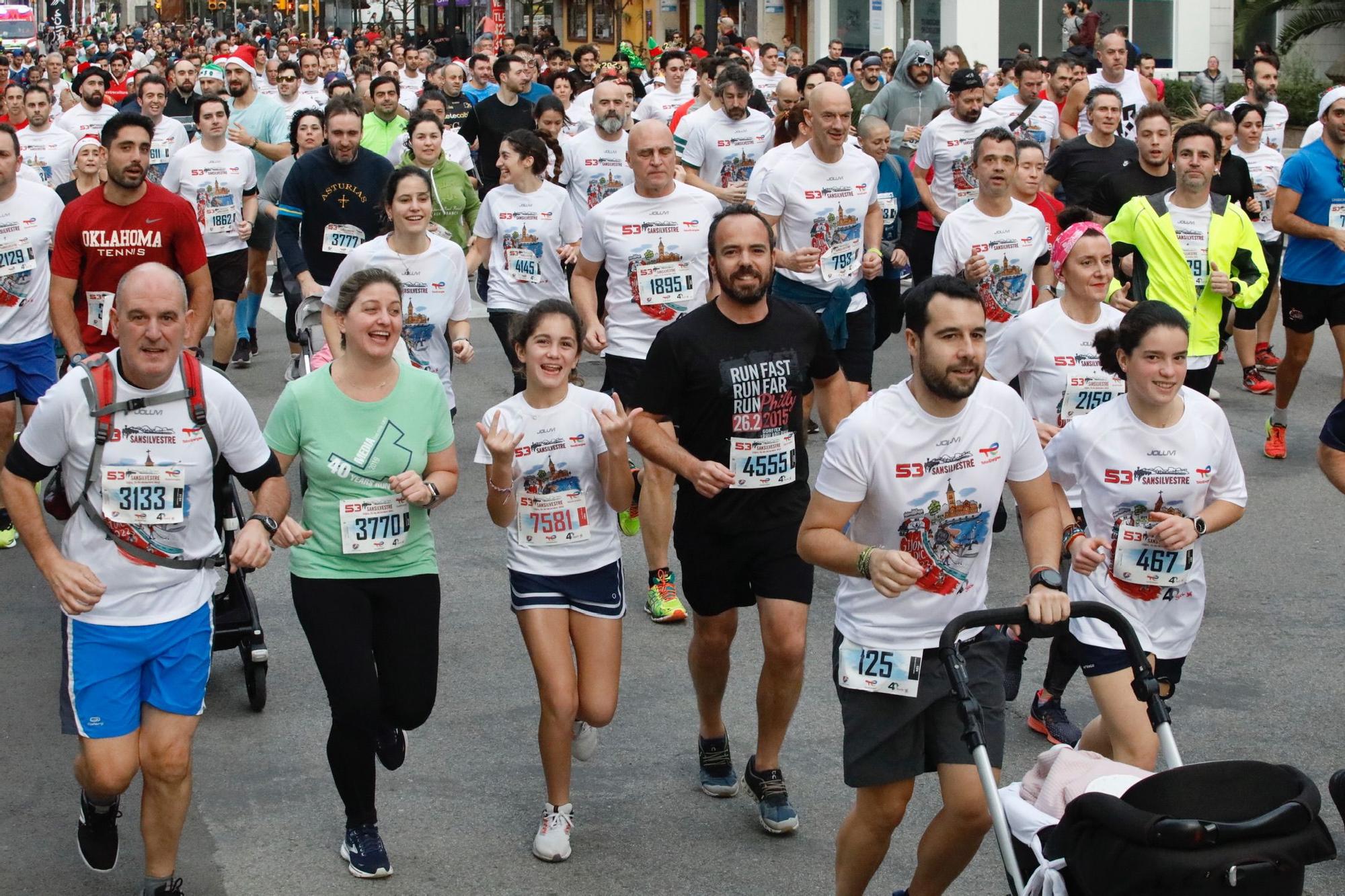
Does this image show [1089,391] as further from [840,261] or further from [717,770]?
[717,770]

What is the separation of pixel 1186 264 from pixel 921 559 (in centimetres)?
442

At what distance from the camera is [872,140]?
1042 cm

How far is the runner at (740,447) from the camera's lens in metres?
5.66

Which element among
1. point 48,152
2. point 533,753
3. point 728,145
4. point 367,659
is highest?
point 48,152

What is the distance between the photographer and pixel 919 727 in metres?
4.56

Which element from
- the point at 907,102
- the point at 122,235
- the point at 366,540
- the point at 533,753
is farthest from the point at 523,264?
the point at 907,102

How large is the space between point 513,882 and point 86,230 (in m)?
4.12

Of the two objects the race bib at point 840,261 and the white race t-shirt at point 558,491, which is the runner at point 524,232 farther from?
the white race t-shirt at point 558,491

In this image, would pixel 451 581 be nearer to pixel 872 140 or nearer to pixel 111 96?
pixel 872 140

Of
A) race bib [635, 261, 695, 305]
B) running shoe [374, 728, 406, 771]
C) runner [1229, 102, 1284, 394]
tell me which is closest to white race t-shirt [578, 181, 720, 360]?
race bib [635, 261, 695, 305]

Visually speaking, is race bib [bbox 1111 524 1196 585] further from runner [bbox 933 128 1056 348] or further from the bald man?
the bald man

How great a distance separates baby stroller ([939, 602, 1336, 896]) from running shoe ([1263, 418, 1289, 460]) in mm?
7052

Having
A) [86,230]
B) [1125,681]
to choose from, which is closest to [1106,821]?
[1125,681]

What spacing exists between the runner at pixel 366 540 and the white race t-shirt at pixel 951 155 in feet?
24.0
